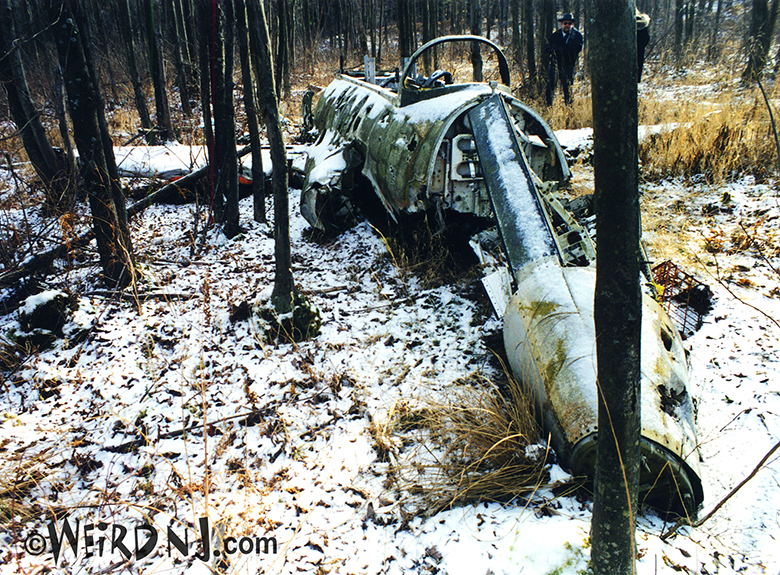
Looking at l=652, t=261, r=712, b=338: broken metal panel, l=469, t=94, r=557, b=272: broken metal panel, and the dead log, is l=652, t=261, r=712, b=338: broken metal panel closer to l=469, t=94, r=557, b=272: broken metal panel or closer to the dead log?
l=469, t=94, r=557, b=272: broken metal panel

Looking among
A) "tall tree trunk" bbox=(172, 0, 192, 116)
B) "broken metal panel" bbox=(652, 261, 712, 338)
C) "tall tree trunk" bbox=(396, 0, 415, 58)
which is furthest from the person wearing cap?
"tall tree trunk" bbox=(172, 0, 192, 116)

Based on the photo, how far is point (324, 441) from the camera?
9.80ft

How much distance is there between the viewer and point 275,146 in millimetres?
3617

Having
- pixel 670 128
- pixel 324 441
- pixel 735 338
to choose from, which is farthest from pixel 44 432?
pixel 670 128

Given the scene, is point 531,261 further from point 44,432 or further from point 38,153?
point 38,153

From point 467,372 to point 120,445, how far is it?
2.55 meters

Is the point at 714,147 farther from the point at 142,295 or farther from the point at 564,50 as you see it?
the point at 142,295

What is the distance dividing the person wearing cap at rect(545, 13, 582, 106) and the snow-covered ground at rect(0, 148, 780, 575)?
5970 mm

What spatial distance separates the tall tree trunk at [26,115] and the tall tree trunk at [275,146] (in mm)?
2998

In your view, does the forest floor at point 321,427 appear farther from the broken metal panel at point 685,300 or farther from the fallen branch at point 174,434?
the broken metal panel at point 685,300

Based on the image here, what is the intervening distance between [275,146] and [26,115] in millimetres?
4737

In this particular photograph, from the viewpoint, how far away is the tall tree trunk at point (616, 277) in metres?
1.15

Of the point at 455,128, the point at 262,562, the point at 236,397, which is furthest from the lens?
the point at 455,128

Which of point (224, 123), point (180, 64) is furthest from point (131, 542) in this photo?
point (180, 64)
